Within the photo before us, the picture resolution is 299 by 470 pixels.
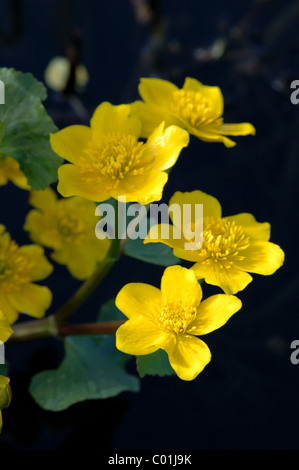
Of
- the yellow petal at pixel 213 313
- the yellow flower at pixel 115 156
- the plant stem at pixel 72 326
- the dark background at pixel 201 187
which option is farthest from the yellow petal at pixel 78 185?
the dark background at pixel 201 187

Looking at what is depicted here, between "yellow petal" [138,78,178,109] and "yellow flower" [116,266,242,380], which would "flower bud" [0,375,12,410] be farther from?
"yellow petal" [138,78,178,109]

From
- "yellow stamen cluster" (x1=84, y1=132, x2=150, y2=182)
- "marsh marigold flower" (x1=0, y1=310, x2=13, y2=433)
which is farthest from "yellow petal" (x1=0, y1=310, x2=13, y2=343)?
"yellow stamen cluster" (x1=84, y1=132, x2=150, y2=182)

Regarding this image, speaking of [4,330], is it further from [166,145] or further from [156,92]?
[156,92]

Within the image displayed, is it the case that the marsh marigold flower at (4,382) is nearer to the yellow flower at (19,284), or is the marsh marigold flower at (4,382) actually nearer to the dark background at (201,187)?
the yellow flower at (19,284)

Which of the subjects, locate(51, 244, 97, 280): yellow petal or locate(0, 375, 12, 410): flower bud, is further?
locate(51, 244, 97, 280): yellow petal

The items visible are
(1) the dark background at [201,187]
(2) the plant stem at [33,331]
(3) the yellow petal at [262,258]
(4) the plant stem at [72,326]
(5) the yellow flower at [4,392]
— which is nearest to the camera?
(5) the yellow flower at [4,392]
